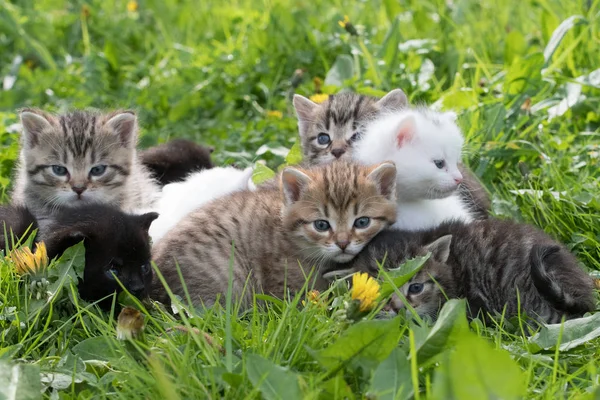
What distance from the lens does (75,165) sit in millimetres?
4285

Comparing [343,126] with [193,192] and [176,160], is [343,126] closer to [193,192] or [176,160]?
[193,192]

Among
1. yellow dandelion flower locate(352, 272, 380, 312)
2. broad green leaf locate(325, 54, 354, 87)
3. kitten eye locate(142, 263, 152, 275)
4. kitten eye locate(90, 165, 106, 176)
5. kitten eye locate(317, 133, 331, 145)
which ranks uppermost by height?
yellow dandelion flower locate(352, 272, 380, 312)

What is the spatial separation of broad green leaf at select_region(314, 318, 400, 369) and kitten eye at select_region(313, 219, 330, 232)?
110cm

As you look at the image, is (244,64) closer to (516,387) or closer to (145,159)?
(145,159)

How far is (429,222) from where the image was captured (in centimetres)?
384

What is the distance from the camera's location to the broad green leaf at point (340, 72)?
540 centimetres

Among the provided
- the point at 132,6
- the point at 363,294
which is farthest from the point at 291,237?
the point at 132,6

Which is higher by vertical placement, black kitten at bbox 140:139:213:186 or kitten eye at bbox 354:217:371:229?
kitten eye at bbox 354:217:371:229

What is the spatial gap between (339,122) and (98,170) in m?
1.29

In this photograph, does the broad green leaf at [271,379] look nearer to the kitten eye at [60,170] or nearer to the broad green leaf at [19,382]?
the broad green leaf at [19,382]

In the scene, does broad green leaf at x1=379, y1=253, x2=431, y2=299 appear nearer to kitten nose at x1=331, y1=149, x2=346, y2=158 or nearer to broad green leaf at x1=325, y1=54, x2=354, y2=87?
kitten nose at x1=331, y1=149, x2=346, y2=158

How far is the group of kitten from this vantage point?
10.8 ft

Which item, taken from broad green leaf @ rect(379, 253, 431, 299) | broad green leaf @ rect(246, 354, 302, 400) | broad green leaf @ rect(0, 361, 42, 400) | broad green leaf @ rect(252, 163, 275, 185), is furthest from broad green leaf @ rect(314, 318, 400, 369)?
broad green leaf @ rect(252, 163, 275, 185)

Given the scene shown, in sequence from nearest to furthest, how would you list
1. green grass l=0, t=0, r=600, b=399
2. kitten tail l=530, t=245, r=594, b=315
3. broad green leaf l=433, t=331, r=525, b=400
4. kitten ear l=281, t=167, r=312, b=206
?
1. broad green leaf l=433, t=331, r=525, b=400
2. green grass l=0, t=0, r=600, b=399
3. kitten tail l=530, t=245, r=594, b=315
4. kitten ear l=281, t=167, r=312, b=206
